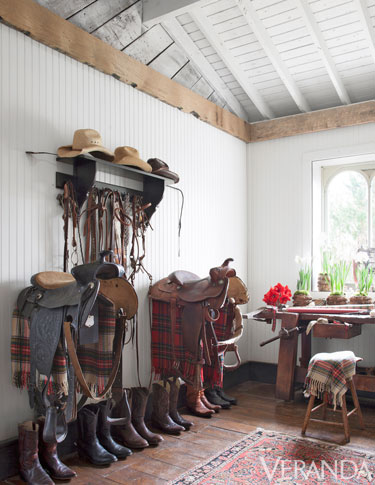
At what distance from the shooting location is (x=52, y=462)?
2.76 meters

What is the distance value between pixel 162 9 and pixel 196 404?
3109 mm

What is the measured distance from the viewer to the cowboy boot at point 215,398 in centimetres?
420

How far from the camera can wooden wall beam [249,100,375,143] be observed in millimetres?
4695

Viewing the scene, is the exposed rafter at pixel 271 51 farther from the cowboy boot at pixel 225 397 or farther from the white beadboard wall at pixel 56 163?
the cowboy boot at pixel 225 397

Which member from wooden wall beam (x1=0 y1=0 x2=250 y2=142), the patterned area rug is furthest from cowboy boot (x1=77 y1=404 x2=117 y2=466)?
wooden wall beam (x1=0 y1=0 x2=250 y2=142)

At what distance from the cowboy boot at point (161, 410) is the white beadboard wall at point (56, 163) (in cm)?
24

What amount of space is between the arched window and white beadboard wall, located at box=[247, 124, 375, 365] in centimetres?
32

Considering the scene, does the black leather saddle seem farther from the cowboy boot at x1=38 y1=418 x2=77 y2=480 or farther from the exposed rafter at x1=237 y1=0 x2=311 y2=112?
the exposed rafter at x1=237 y1=0 x2=311 y2=112

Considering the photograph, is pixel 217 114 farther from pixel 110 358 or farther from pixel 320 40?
pixel 110 358

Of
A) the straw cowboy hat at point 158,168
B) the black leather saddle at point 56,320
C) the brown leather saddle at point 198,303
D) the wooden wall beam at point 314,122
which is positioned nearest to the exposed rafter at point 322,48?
the wooden wall beam at point 314,122

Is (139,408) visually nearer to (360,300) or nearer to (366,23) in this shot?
(360,300)

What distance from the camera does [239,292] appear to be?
403 cm

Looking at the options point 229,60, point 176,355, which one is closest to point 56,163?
point 176,355

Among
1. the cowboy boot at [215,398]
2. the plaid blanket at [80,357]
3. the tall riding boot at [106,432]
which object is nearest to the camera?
the plaid blanket at [80,357]
